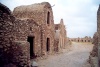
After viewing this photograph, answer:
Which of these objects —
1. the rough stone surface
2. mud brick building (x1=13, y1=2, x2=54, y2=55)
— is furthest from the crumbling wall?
mud brick building (x1=13, y1=2, x2=54, y2=55)

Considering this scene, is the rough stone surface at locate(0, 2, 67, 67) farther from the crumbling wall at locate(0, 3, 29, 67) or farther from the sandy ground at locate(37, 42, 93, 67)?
the sandy ground at locate(37, 42, 93, 67)

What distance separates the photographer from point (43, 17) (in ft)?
56.3

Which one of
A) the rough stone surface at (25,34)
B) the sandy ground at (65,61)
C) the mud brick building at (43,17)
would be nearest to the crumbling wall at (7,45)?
the rough stone surface at (25,34)

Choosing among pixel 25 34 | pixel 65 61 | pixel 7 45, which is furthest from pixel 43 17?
pixel 7 45

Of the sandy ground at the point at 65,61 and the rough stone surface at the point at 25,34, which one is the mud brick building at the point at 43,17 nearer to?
the rough stone surface at the point at 25,34

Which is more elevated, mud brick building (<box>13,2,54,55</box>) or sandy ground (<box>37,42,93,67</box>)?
mud brick building (<box>13,2,54,55</box>)

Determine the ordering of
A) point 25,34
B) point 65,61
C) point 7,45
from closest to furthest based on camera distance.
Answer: point 7,45
point 25,34
point 65,61

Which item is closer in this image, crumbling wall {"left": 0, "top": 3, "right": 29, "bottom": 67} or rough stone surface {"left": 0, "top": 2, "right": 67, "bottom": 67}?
crumbling wall {"left": 0, "top": 3, "right": 29, "bottom": 67}

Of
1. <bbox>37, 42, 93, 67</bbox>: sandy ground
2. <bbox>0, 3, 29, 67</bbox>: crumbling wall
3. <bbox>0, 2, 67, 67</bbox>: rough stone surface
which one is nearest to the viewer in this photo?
<bbox>0, 3, 29, 67</bbox>: crumbling wall

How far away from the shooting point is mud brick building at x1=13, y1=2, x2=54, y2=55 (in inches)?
674

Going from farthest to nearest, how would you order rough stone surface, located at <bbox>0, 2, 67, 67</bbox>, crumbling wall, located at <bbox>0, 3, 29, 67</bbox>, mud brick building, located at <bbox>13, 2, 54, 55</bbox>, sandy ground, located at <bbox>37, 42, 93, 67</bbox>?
mud brick building, located at <bbox>13, 2, 54, 55</bbox>, sandy ground, located at <bbox>37, 42, 93, 67</bbox>, rough stone surface, located at <bbox>0, 2, 67, 67</bbox>, crumbling wall, located at <bbox>0, 3, 29, 67</bbox>

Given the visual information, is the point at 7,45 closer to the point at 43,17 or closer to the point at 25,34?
the point at 25,34

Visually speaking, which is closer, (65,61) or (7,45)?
(7,45)

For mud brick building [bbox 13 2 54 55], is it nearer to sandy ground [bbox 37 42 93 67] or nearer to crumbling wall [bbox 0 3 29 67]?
sandy ground [bbox 37 42 93 67]
